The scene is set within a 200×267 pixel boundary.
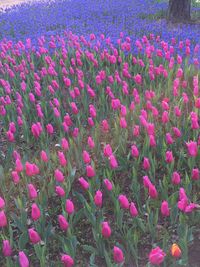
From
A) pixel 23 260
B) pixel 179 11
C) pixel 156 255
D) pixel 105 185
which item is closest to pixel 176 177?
pixel 105 185

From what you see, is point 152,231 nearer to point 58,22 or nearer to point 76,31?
point 76,31

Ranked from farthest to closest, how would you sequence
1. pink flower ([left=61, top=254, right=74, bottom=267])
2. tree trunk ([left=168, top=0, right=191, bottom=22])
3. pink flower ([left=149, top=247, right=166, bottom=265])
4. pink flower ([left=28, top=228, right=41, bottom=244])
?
tree trunk ([left=168, top=0, right=191, bottom=22]), pink flower ([left=28, top=228, right=41, bottom=244]), pink flower ([left=61, top=254, right=74, bottom=267]), pink flower ([left=149, top=247, right=166, bottom=265])

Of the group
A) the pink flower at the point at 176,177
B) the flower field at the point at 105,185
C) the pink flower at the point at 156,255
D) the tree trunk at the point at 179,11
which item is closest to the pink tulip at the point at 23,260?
the flower field at the point at 105,185

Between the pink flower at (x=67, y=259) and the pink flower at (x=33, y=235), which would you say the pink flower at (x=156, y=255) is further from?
the pink flower at (x=33, y=235)

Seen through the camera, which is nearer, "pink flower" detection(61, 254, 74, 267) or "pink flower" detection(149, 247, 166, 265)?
"pink flower" detection(149, 247, 166, 265)

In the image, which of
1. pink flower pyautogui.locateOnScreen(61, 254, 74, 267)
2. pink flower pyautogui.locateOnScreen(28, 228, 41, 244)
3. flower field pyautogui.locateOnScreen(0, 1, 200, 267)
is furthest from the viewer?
flower field pyautogui.locateOnScreen(0, 1, 200, 267)

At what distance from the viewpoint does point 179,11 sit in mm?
11125

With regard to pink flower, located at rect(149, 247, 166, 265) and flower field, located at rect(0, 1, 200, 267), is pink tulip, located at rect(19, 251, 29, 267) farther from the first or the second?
Answer: pink flower, located at rect(149, 247, 166, 265)

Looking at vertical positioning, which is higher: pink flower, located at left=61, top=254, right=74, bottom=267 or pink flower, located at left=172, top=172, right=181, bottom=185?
pink flower, located at left=172, top=172, right=181, bottom=185

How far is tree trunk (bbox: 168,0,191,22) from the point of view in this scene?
436 inches

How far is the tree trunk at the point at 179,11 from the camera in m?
11.1

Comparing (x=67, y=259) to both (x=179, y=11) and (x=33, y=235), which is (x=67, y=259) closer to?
(x=33, y=235)

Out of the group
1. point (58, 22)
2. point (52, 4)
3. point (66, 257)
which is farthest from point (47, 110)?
point (52, 4)

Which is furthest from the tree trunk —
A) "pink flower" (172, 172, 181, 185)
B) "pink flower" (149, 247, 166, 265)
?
"pink flower" (149, 247, 166, 265)
